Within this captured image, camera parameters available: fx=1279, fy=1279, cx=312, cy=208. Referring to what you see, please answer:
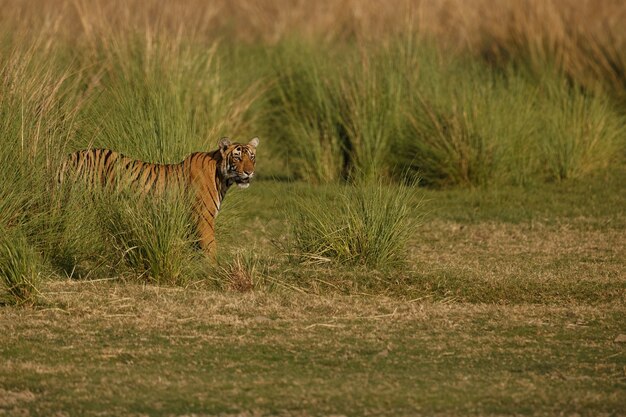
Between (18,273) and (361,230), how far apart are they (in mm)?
2362

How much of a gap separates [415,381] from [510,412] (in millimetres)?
601

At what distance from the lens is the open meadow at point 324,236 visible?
609 cm

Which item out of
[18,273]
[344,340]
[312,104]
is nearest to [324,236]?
[344,340]

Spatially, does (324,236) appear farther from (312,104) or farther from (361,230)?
(312,104)

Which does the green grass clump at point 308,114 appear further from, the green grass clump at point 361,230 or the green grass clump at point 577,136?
the green grass clump at point 361,230

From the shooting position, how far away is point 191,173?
30.0 ft

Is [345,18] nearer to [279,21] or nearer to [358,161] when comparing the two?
[279,21]

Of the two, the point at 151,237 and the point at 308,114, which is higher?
the point at 151,237

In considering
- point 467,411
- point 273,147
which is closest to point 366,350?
point 467,411

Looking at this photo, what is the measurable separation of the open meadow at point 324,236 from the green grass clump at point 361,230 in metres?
0.02

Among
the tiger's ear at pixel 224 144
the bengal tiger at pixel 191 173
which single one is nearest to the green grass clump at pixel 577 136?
the bengal tiger at pixel 191 173

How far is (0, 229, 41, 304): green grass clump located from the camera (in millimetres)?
7500

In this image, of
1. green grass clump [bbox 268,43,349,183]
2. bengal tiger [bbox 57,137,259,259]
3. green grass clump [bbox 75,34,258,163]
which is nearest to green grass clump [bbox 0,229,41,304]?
bengal tiger [bbox 57,137,259,259]

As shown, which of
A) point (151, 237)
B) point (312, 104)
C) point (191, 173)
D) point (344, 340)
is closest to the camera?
point (344, 340)
